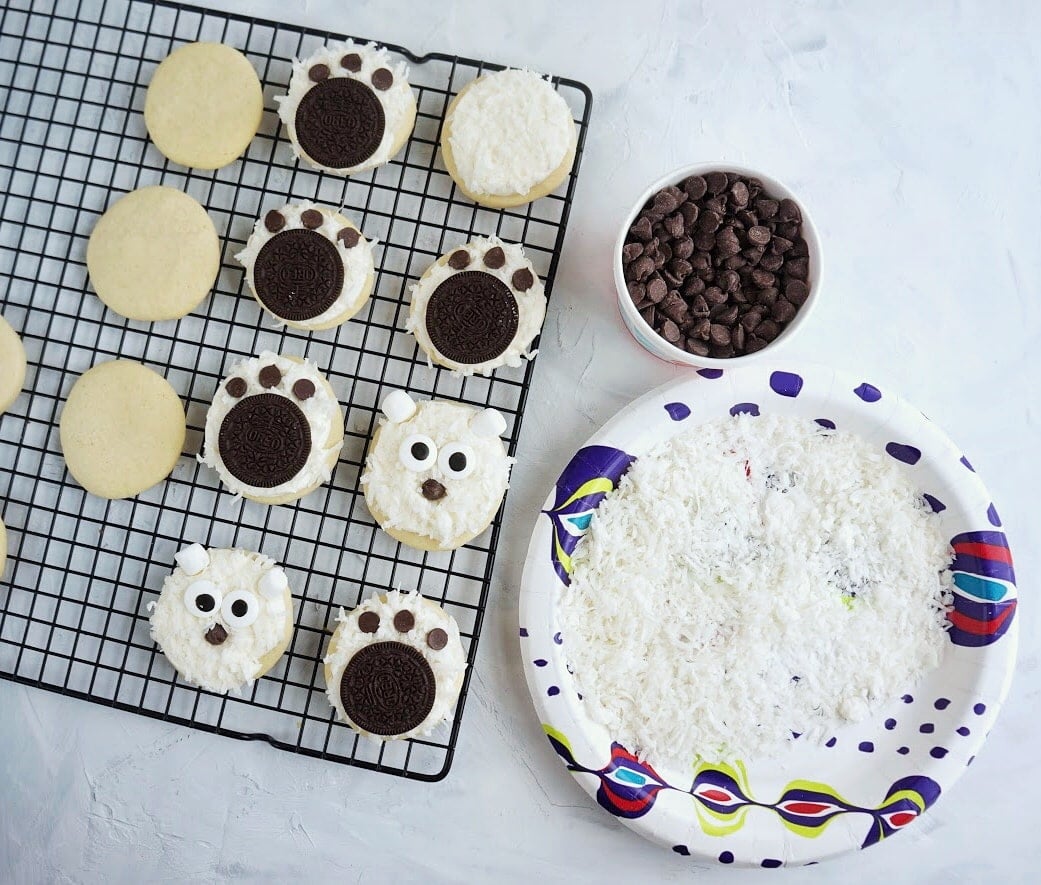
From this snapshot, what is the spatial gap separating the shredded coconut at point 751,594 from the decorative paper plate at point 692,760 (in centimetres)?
4

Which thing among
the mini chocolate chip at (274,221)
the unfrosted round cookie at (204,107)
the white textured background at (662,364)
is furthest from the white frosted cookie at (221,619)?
the unfrosted round cookie at (204,107)

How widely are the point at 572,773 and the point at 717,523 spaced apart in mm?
567

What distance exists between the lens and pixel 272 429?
65.1 inches

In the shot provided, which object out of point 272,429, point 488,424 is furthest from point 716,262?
point 272,429

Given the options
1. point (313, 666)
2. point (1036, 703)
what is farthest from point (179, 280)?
point (1036, 703)

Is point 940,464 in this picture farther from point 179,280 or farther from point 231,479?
point 179,280

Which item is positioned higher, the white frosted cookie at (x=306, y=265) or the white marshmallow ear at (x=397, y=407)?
the white frosted cookie at (x=306, y=265)

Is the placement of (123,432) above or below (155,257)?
below

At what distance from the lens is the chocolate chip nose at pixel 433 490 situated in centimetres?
163

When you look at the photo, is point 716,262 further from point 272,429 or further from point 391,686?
point 391,686

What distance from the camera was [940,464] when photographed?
1688mm

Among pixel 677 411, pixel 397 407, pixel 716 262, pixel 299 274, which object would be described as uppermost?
pixel 716 262

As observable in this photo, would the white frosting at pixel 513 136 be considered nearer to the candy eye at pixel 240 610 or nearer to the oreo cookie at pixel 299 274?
the oreo cookie at pixel 299 274

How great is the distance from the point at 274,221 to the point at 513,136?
498 millimetres
